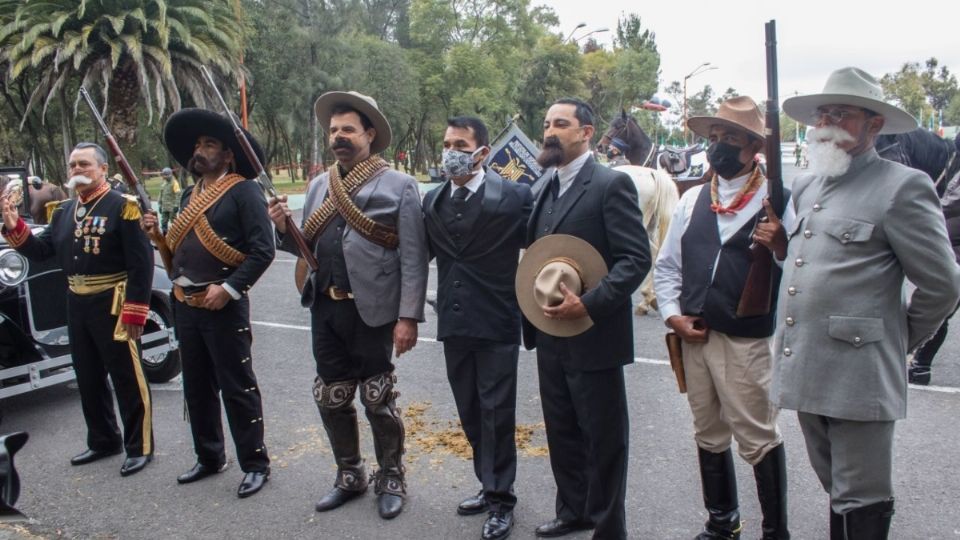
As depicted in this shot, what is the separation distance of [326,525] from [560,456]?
1239mm

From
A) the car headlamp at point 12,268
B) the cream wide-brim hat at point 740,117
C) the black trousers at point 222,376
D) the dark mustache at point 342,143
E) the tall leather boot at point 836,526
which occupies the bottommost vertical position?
the tall leather boot at point 836,526

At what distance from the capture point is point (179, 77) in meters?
24.3

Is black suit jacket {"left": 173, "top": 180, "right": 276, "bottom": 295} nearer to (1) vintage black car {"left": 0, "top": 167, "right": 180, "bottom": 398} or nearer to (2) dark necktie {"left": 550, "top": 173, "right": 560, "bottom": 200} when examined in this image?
(2) dark necktie {"left": 550, "top": 173, "right": 560, "bottom": 200}

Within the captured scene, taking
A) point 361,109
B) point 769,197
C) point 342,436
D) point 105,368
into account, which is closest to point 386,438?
point 342,436

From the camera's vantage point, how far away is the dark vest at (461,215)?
12.4 feet

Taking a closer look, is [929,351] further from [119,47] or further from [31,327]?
[119,47]

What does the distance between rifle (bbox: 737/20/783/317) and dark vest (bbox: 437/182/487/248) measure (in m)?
1.27

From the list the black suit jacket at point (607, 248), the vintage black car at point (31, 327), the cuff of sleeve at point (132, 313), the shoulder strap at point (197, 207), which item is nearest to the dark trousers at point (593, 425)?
the black suit jacket at point (607, 248)

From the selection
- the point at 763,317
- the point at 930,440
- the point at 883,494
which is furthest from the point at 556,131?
the point at 930,440

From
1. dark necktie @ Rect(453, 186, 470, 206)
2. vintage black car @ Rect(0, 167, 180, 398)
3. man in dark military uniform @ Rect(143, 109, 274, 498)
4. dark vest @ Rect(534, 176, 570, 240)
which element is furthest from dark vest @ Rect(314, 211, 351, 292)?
vintage black car @ Rect(0, 167, 180, 398)

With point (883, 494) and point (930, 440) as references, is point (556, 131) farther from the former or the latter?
point (930, 440)

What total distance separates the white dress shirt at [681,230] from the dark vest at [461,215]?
0.88 m

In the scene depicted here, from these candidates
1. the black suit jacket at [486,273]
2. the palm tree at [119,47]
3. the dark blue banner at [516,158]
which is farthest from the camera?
the palm tree at [119,47]

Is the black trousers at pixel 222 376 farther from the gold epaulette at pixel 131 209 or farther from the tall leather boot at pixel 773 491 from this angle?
the tall leather boot at pixel 773 491
